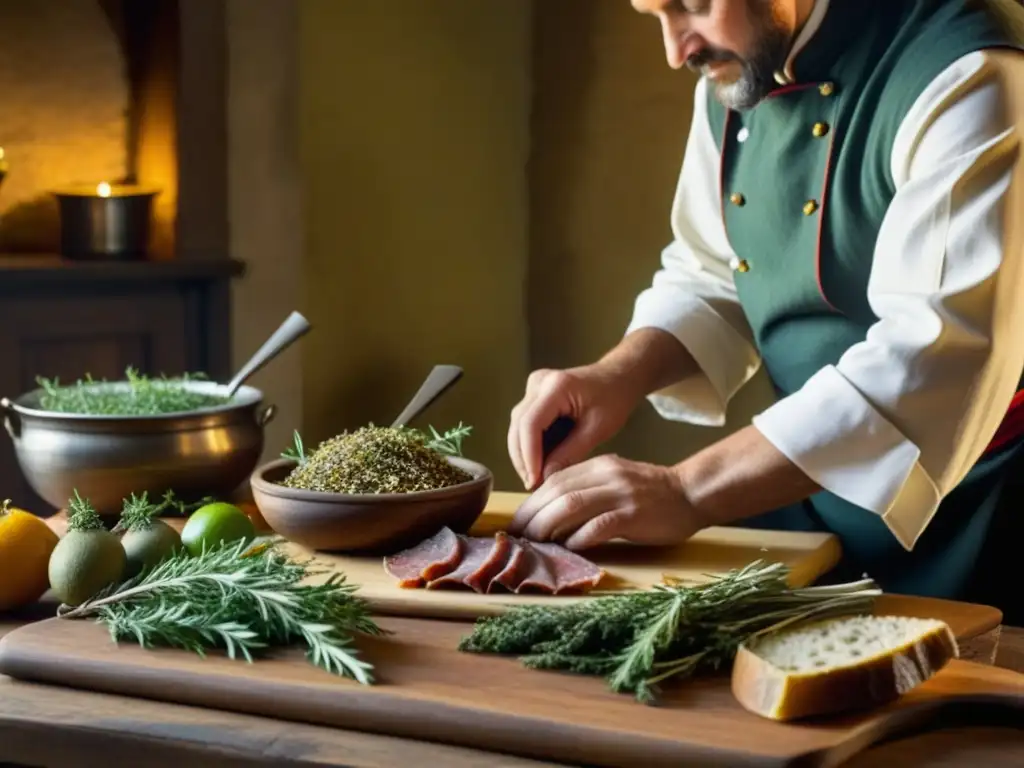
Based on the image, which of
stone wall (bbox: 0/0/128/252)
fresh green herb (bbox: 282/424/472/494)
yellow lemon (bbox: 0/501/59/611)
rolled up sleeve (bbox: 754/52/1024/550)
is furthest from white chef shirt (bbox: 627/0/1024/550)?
stone wall (bbox: 0/0/128/252)

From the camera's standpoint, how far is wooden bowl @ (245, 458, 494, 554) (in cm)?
154

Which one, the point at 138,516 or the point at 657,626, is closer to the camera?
the point at 657,626

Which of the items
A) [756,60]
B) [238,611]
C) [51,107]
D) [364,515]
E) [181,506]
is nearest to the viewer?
[238,611]

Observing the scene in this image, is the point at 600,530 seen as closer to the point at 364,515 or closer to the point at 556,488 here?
the point at 556,488

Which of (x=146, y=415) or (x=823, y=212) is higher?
(x=823, y=212)

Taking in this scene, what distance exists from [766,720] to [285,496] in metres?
0.64

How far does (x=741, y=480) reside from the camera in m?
1.62

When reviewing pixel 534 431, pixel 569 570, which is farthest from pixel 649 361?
pixel 569 570

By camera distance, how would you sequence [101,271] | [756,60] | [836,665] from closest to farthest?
[836,665] < [756,60] < [101,271]

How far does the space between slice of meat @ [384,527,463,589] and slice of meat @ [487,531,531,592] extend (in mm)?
55

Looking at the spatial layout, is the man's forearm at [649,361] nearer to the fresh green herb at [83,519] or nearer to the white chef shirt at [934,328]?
the white chef shirt at [934,328]

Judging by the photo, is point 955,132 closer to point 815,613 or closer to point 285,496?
point 815,613

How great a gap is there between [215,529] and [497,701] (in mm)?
482

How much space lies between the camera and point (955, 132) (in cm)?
163
